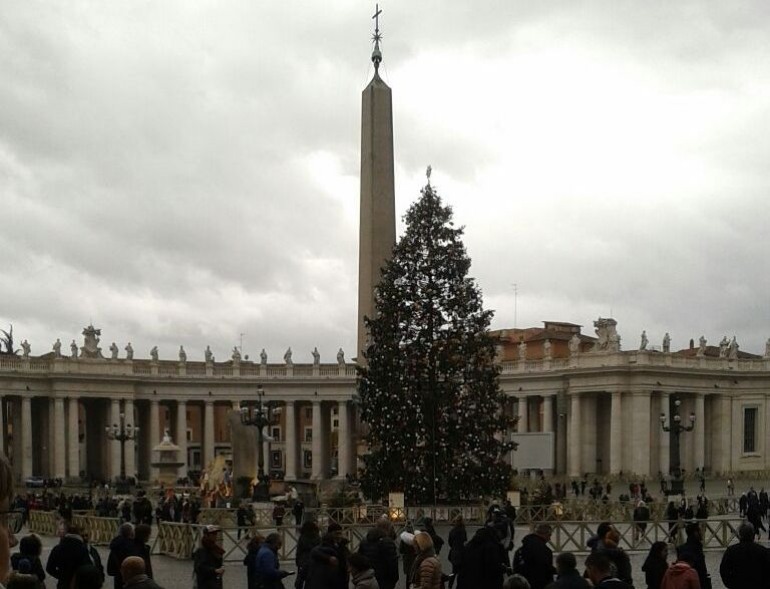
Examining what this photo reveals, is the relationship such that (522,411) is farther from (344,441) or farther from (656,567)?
Result: (656,567)

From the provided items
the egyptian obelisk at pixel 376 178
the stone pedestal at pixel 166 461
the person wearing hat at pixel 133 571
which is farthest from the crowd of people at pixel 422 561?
the stone pedestal at pixel 166 461

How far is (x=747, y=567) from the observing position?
38.2 ft

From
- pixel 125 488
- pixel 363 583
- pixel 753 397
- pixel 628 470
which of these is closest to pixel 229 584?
pixel 363 583

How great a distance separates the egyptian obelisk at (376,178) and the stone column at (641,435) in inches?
1631

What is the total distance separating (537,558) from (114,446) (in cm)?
7249

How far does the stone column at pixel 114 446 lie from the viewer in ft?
263

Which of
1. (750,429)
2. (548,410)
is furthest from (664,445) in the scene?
(750,429)

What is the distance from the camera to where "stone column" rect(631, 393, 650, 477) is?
2960 inches

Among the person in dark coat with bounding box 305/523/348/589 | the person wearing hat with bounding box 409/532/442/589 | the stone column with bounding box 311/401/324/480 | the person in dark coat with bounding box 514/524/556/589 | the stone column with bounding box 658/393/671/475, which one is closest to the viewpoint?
the person wearing hat with bounding box 409/532/442/589

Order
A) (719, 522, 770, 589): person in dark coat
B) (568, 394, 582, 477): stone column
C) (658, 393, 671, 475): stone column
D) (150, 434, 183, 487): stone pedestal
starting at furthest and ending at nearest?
(568, 394, 582, 477): stone column → (658, 393, 671, 475): stone column → (150, 434, 183, 487): stone pedestal → (719, 522, 770, 589): person in dark coat

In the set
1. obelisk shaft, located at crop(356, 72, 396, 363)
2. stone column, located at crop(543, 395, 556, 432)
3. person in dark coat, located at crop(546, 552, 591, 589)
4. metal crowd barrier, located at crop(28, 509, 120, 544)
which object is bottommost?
stone column, located at crop(543, 395, 556, 432)

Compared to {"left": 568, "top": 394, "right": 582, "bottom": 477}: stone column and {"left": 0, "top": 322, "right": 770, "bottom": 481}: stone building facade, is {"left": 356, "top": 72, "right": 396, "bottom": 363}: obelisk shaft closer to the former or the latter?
{"left": 0, "top": 322, "right": 770, "bottom": 481}: stone building facade

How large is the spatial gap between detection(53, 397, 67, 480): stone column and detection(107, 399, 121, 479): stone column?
10.9 ft

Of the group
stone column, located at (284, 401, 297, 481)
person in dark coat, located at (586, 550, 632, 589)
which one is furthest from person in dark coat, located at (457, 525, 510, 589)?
stone column, located at (284, 401, 297, 481)
